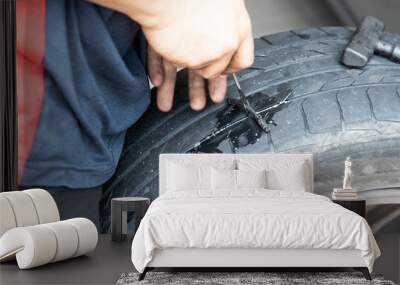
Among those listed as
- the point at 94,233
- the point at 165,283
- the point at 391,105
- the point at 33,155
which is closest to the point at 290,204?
the point at 165,283

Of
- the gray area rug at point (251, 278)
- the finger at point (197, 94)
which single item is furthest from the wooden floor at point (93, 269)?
the finger at point (197, 94)

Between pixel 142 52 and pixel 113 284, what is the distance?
2380 mm

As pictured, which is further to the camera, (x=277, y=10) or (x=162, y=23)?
(x=277, y=10)

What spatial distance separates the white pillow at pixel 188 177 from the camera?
626cm

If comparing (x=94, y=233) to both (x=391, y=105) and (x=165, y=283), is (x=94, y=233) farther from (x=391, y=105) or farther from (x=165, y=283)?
(x=391, y=105)

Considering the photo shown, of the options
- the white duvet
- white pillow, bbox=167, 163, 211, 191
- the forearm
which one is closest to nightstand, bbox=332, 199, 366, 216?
white pillow, bbox=167, 163, 211, 191

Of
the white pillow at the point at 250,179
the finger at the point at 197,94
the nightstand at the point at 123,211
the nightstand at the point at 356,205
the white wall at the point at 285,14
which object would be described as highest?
the white wall at the point at 285,14

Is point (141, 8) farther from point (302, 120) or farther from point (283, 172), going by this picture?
point (283, 172)

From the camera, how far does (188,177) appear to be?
630 centimetres

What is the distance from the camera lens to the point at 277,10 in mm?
6520

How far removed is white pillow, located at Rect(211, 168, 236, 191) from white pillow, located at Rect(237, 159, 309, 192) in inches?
8.1

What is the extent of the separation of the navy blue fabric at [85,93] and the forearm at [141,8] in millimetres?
63

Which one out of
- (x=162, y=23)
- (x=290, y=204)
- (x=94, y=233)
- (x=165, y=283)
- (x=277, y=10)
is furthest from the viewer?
(x=277, y=10)

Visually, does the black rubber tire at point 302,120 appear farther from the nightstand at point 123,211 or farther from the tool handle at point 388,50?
the nightstand at point 123,211
